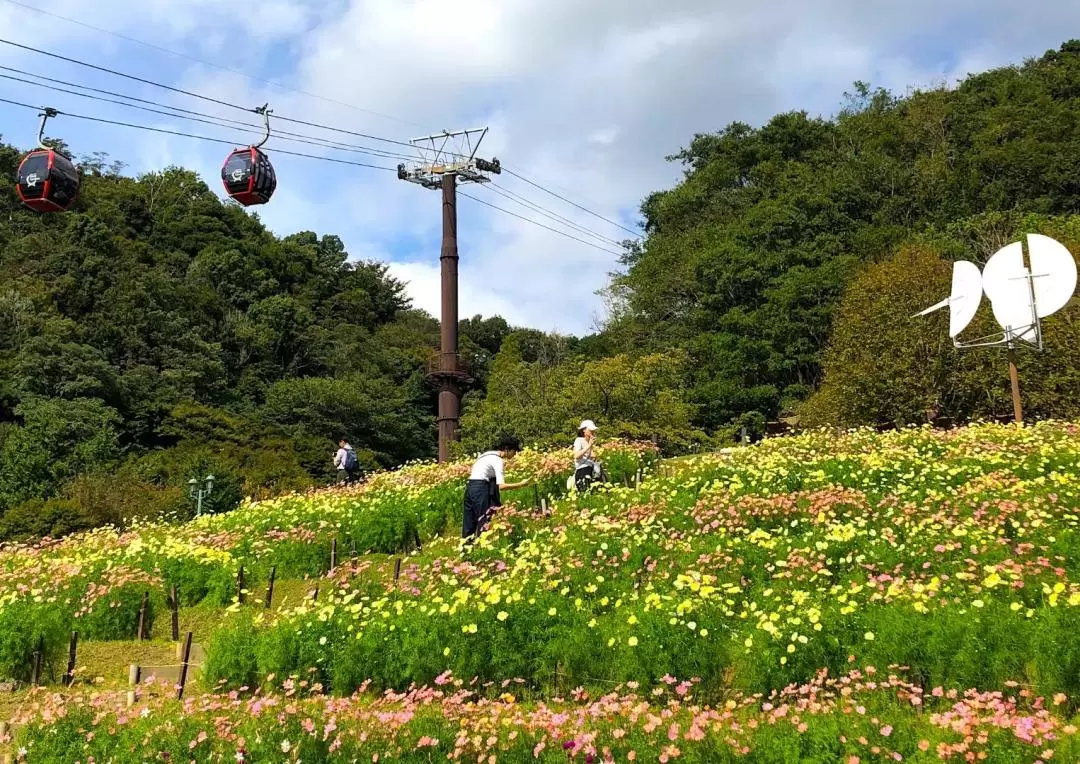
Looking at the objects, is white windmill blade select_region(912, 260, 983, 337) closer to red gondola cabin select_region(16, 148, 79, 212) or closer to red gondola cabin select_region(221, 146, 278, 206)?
red gondola cabin select_region(221, 146, 278, 206)

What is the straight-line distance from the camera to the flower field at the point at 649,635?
16.3ft

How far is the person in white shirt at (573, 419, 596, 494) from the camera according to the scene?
44.3 ft

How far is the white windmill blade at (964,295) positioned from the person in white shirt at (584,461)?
9.12m

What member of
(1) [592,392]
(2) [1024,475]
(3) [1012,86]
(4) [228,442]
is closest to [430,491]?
(2) [1024,475]

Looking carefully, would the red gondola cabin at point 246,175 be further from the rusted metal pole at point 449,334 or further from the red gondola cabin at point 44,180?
the rusted metal pole at point 449,334

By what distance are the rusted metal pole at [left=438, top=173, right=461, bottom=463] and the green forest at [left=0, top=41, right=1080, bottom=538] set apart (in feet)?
3.30

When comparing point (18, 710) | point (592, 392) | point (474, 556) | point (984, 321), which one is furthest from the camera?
point (592, 392)

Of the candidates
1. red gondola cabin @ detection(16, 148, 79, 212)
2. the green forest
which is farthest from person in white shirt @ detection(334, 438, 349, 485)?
red gondola cabin @ detection(16, 148, 79, 212)

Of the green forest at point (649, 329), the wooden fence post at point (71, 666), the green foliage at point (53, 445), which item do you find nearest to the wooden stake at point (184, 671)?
the wooden fence post at point (71, 666)

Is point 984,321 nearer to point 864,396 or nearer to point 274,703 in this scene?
point 864,396

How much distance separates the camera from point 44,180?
16.4m

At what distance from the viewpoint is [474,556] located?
32.3 ft

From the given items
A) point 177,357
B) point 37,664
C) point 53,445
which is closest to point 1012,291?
point 37,664

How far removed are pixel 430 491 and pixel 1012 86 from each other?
45.8m
